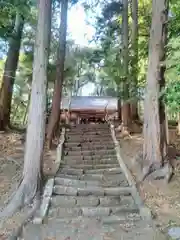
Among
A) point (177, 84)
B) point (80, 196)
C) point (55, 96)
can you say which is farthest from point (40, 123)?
point (55, 96)

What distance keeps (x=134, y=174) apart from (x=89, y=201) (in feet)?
6.12

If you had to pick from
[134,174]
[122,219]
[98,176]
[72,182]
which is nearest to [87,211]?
[122,219]

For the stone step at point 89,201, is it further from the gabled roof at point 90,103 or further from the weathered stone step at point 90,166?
the gabled roof at point 90,103

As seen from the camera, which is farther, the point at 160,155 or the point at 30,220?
the point at 160,155

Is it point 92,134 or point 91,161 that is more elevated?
point 92,134

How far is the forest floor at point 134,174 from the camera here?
6.30 metres

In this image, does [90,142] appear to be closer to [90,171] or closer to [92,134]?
[92,134]

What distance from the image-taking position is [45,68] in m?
7.48

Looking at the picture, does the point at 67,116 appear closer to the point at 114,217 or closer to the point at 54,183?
the point at 54,183

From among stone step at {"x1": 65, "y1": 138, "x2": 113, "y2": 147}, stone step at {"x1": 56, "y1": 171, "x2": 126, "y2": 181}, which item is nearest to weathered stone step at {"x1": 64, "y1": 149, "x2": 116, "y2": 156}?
stone step at {"x1": 65, "y1": 138, "x2": 113, "y2": 147}

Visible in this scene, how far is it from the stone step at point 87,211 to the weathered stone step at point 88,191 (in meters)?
0.66

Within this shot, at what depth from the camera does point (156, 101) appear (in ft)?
28.3

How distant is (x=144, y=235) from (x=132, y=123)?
24.7 feet

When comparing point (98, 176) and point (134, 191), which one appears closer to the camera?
point (134, 191)
